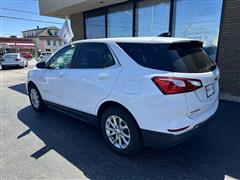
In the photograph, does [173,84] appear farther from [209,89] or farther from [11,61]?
[11,61]

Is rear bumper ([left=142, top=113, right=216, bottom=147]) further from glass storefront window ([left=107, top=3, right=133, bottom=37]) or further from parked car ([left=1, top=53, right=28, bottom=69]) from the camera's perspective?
Answer: parked car ([left=1, top=53, right=28, bottom=69])

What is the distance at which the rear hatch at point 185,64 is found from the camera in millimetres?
2375

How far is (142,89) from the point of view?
2453 millimetres

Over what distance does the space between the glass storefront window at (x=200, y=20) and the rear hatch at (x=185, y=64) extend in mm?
3507

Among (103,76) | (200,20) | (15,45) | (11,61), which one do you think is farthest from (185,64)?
(15,45)

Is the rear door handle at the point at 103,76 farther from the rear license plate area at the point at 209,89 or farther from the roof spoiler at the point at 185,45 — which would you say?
the rear license plate area at the point at 209,89

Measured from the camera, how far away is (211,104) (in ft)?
9.14

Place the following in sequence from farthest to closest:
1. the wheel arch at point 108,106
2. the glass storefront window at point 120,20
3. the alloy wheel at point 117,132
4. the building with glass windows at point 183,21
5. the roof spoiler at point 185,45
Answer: the glass storefront window at point 120,20 → the building with glass windows at point 183,21 → the alloy wheel at point 117,132 → the wheel arch at point 108,106 → the roof spoiler at point 185,45

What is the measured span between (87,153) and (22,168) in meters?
0.93

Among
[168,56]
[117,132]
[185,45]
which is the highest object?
[185,45]

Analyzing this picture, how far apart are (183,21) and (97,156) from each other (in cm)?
531

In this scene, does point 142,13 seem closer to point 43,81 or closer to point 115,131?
point 43,81

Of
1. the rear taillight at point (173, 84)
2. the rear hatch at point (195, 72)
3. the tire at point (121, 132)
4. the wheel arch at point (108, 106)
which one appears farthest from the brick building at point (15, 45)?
the rear taillight at point (173, 84)

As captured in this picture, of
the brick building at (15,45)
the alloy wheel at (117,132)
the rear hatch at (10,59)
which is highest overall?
the brick building at (15,45)
